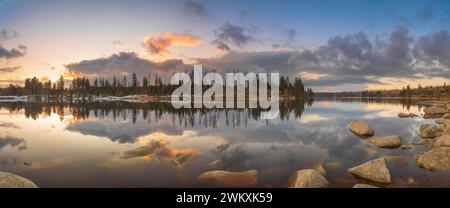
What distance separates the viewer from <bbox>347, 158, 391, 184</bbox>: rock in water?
391 inches

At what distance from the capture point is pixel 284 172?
11.7m

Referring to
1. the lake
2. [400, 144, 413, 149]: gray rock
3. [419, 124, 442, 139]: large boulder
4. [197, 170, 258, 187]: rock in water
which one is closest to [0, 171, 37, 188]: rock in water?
the lake

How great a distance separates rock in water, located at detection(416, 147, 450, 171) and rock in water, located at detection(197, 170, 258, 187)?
22.2 ft

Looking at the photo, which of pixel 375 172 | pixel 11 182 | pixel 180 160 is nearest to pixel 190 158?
pixel 180 160

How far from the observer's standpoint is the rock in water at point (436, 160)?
37.1 feet

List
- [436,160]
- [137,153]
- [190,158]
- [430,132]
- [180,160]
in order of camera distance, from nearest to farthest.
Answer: [436,160] < [180,160] < [190,158] < [137,153] < [430,132]

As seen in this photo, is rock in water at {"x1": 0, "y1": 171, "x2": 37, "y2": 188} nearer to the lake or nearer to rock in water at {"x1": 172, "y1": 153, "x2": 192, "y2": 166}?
the lake

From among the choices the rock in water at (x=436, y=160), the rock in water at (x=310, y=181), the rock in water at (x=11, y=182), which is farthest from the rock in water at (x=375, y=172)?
the rock in water at (x=11, y=182)

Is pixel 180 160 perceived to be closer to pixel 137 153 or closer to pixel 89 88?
pixel 137 153

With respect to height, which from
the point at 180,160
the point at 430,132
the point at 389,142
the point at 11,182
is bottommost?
the point at 180,160

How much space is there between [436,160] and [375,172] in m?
3.49

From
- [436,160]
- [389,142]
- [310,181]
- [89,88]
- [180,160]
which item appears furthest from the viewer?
[89,88]

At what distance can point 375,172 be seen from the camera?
10.1 meters

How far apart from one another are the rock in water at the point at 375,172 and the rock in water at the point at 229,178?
372 centimetres
